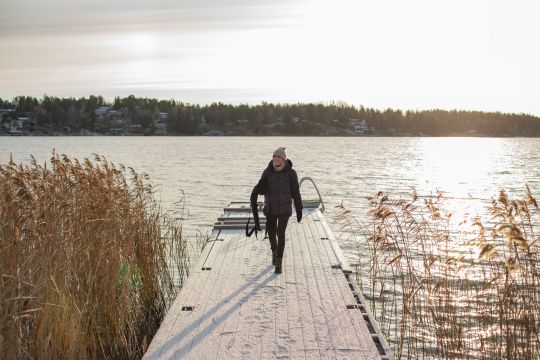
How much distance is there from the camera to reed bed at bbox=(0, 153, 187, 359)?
5.84 m

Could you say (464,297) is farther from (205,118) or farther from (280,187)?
(205,118)

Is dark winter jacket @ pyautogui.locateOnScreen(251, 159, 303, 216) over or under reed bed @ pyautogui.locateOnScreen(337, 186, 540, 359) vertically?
over

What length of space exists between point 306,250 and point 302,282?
7.92 feet

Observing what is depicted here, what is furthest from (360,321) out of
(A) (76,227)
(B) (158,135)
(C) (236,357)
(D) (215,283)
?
(B) (158,135)

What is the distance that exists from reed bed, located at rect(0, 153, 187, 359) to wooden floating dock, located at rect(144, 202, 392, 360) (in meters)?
0.82

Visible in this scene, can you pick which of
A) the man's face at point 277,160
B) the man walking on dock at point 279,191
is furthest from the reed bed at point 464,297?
the man's face at point 277,160

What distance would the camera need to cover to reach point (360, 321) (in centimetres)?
666

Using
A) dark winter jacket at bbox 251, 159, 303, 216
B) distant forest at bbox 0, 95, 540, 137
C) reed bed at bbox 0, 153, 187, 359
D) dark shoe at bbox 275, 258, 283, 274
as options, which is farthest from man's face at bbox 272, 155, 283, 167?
distant forest at bbox 0, 95, 540, 137

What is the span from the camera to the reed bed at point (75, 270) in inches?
230

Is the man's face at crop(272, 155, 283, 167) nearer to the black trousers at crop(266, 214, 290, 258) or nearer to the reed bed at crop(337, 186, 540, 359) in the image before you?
the black trousers at crop(266, 214, 290, 258)

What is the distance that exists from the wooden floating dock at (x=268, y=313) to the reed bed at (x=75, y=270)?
0.82 metres

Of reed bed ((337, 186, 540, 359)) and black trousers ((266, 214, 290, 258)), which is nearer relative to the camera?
reed bed ((337, 186, 540, 359))

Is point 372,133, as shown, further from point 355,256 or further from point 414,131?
point 355,256

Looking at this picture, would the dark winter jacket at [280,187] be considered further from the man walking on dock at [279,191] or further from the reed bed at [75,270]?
the reed bed at [75,270]
